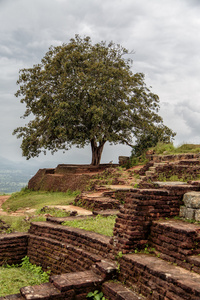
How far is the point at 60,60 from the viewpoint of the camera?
18812mm

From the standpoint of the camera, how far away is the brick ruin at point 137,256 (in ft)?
13.6

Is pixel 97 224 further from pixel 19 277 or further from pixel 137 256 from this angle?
pixel 137 256

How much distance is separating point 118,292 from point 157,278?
69 centimetres

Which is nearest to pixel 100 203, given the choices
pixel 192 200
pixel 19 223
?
pixel 19 223

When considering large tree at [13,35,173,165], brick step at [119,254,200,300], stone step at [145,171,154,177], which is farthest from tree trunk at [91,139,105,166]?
brick step at [119,254,200,300]

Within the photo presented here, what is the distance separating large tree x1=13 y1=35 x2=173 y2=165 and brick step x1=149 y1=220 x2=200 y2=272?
11.8 metres

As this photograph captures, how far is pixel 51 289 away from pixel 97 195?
7.07 metres

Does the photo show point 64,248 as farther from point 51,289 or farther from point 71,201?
point 71,201

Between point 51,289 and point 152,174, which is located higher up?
point 152,174

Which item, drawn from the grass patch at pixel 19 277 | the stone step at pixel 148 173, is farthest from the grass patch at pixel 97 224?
the stone step at pixel 148 173

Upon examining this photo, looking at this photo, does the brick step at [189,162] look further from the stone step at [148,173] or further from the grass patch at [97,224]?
the grass patch at [97,224]

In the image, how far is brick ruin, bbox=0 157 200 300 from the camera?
4.16 m

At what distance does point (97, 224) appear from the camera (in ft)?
23.6

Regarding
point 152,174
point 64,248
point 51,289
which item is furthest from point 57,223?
point 152,174
